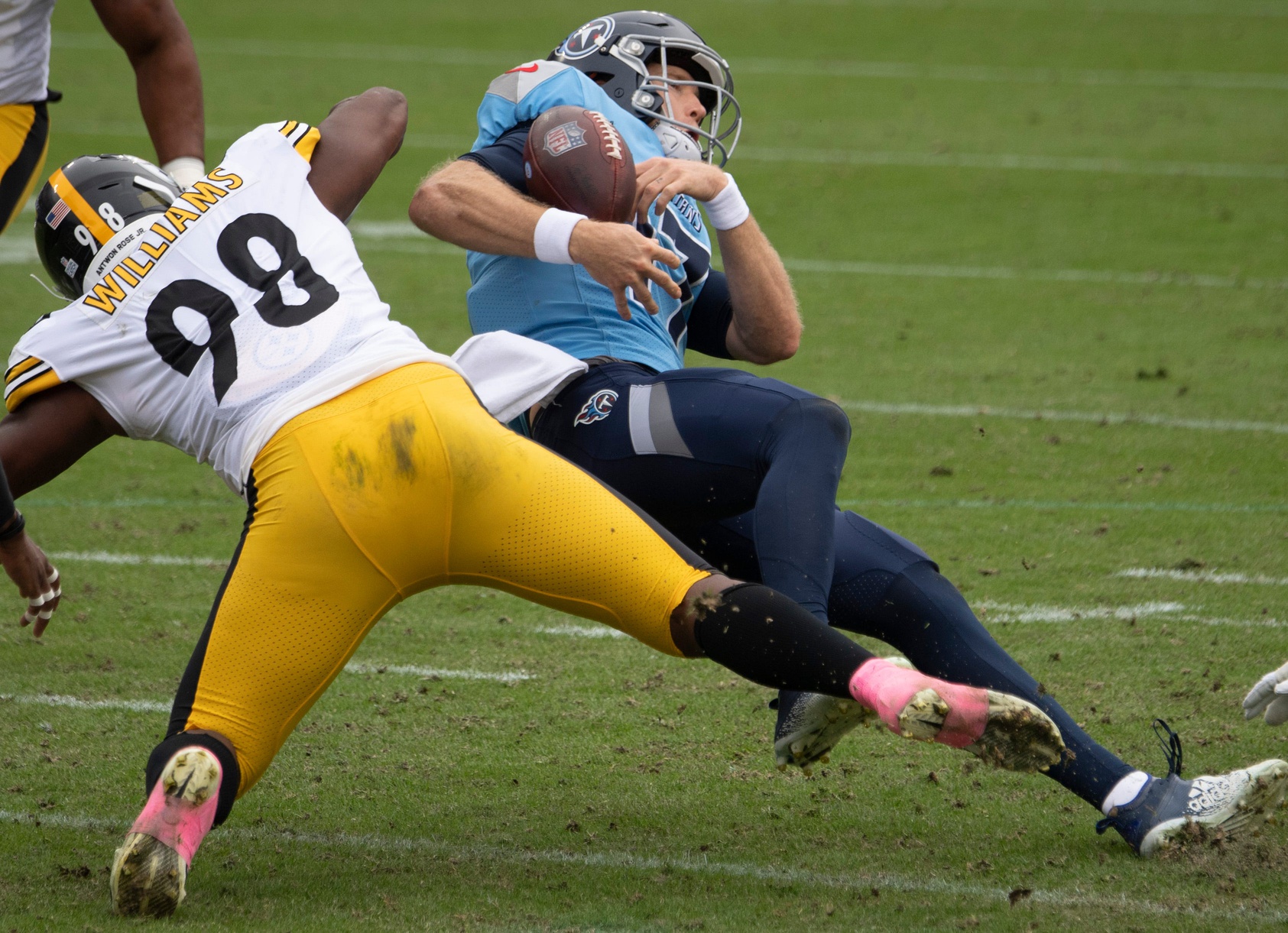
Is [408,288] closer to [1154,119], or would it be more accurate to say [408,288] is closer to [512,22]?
[1154,119]

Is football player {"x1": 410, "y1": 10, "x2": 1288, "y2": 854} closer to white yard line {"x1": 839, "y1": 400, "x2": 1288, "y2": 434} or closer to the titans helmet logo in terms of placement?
the titans helmet logo

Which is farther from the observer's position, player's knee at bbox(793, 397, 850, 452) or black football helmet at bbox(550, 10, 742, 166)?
black football helmet at bbox(550, 10, 742, 166)

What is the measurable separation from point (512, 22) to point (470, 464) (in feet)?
49.7

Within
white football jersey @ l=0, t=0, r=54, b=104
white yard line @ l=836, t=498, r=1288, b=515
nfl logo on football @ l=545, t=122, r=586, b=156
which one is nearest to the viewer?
A: nfl logo on football @ l=545, t=122, r=586, b=156

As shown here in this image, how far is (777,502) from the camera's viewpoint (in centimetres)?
284

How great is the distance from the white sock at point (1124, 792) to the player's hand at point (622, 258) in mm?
1232

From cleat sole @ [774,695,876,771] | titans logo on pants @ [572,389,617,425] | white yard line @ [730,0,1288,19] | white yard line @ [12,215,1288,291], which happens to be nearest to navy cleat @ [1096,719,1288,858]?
cleat sole @ [774,695,876,771]

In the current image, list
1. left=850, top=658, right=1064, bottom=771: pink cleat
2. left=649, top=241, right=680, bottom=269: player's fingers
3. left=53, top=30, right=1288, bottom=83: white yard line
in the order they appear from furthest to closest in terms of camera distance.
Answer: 1. left=53, top=30, right=1288, bottom=83: white yard line
2. left=649, top=241, right=680, bottom=269: player's fingers
3. left=850, top=658, right=1064, bottom=771: pink cleat

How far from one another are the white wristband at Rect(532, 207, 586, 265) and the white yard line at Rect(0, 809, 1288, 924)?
1.14 meters

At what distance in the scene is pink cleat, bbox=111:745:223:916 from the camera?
8.32 feet

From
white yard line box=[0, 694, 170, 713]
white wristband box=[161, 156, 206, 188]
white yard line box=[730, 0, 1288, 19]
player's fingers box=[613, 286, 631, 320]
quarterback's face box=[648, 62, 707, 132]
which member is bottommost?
white yard line box=[0, 694, 170, 713]

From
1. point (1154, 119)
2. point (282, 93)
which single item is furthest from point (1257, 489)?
point (282, 93)

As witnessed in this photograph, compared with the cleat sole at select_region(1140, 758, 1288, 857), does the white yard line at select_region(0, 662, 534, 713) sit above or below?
below

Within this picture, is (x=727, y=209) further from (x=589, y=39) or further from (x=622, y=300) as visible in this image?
(x=589, y=39)
